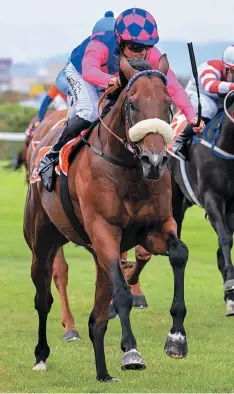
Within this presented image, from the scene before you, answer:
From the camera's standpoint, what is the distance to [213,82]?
34.0ft

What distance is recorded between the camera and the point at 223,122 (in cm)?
1006

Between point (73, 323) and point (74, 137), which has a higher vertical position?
point (74, 137)

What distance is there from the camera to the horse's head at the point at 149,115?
5.51m

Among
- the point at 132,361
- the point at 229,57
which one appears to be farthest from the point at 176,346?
the point at 229,57

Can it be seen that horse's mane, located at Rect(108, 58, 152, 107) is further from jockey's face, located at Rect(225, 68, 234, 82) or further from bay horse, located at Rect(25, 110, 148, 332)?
jockey's face, located at Rect(225, 68, 234, 82)

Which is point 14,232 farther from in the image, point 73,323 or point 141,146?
point 141,146

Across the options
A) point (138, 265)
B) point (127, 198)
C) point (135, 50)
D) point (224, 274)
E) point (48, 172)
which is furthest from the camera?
point (224, 274)

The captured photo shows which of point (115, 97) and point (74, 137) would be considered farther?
point (74, 137)

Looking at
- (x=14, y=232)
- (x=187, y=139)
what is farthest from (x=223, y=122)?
(x=14, y=232)

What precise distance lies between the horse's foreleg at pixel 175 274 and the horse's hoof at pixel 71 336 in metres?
2.60

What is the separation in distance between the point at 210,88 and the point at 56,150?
339 cm

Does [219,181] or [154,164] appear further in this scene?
[219,181]

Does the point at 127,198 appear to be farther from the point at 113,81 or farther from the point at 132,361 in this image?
the point at 132,361

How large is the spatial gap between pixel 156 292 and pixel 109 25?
14.9 ft
